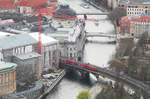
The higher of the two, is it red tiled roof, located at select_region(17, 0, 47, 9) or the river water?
red tiled roof, located at select_region(17, 0, 47, 9)

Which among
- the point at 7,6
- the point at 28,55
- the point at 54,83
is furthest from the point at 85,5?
the point at 54,83

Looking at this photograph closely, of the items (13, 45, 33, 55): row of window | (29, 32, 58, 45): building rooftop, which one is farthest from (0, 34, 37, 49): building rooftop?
(29, 32, 58, 45): building rooftop

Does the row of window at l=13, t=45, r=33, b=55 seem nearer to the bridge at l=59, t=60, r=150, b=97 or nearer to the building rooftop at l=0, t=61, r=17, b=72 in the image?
the bridge at l=59, t=60, r=150, b=97

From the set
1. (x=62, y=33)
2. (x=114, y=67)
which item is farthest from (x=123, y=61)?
(x=62, y=33)

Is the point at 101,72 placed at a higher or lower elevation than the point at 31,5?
lower

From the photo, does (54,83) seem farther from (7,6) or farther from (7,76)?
(7,6)

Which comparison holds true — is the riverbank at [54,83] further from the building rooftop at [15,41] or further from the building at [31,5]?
the building at [31,5]

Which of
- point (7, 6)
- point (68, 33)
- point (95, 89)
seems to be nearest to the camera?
point (95, 89)
